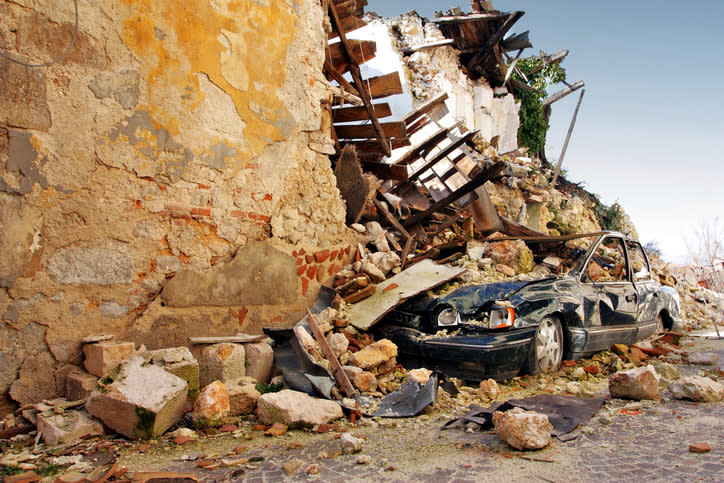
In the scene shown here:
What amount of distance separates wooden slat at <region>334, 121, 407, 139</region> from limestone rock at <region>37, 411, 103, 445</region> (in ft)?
15.9

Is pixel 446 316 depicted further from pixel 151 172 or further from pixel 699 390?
pixel 151 172

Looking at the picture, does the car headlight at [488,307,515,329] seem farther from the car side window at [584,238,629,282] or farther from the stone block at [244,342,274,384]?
the stone block at [244,342,274,384]

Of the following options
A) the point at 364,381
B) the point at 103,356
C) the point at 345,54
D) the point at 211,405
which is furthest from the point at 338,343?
the point at 345,54

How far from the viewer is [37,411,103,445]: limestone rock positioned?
10.1ft

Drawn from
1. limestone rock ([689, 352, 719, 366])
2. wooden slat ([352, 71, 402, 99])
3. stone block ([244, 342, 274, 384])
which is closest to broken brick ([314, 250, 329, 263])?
stone block ([244, 342, 274, 384])

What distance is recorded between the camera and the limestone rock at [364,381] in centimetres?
407

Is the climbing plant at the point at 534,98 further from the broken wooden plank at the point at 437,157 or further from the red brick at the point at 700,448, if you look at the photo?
the red brick at the point at 700,448

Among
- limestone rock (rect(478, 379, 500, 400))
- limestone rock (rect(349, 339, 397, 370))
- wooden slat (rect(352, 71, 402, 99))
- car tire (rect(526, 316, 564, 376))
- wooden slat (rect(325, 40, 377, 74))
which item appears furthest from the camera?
wooden slat (rect(352, 71, 402, 99))

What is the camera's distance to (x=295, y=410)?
3.42m

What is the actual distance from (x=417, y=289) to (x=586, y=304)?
1879mm

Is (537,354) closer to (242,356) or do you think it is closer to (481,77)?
(242,356)

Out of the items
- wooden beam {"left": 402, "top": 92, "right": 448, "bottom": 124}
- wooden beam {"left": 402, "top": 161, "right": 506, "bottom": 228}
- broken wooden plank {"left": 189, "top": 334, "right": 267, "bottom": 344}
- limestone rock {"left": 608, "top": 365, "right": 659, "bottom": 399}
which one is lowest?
limestone rock {"left": 608, "top": 365, "right": 659, "bottom": 399}

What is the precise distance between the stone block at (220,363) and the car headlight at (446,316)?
74.3 inches

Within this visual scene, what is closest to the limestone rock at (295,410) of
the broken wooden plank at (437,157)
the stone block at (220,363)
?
the stone block at (220,363)
